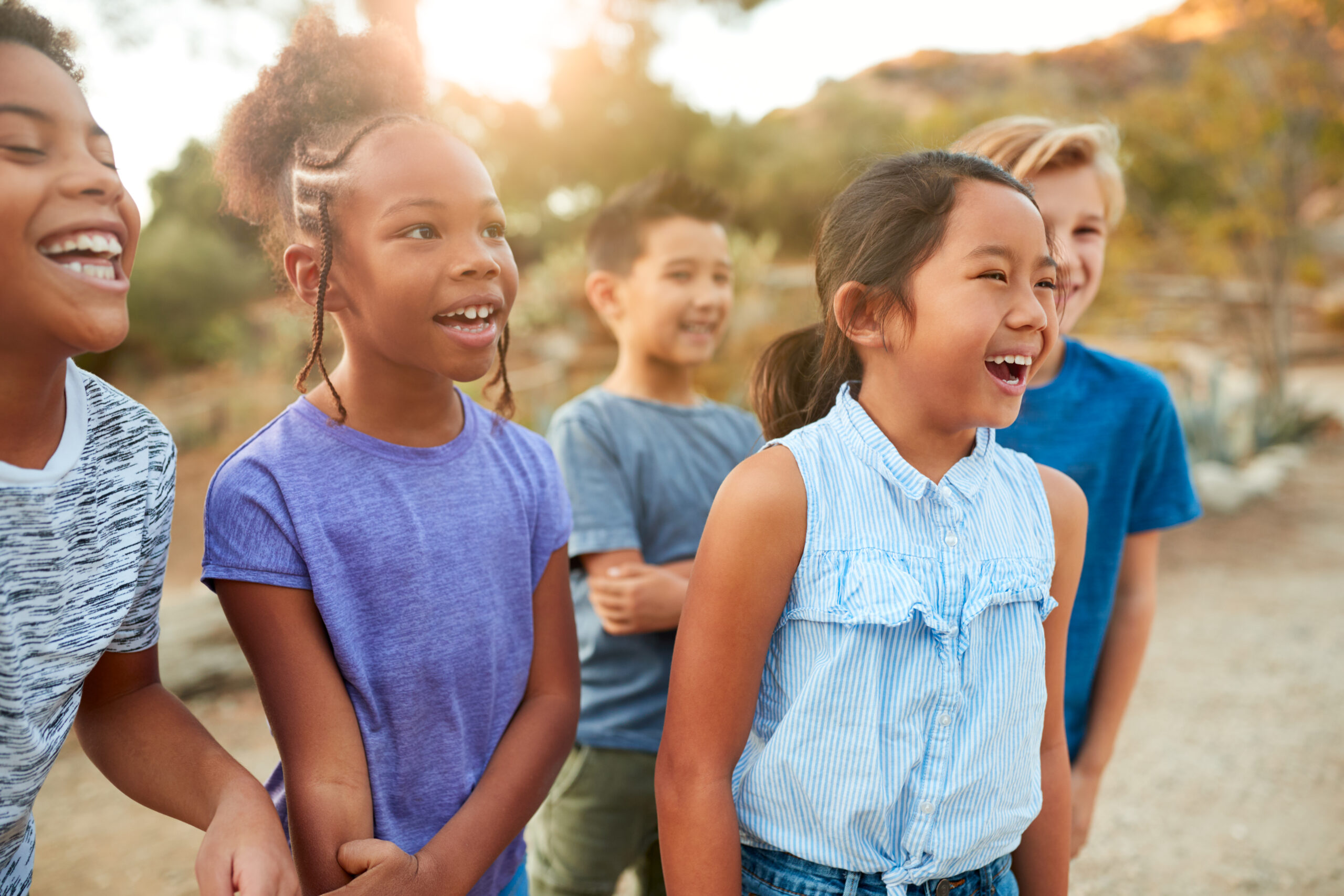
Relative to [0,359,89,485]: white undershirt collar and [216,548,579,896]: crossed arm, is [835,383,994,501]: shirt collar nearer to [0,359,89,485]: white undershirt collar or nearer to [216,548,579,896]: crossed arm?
[216,548,579,896]: crossed arm

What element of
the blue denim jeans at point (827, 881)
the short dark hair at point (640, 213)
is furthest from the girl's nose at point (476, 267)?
the short dark hair at point (640, 213)

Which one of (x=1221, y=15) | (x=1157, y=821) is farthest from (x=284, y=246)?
(x=1221, y=15)

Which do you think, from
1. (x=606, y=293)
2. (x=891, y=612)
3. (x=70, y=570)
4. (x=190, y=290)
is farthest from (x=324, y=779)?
(x=190, y=290)

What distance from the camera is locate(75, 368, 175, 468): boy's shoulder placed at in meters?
1.03

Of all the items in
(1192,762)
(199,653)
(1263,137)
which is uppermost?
(1263,137)

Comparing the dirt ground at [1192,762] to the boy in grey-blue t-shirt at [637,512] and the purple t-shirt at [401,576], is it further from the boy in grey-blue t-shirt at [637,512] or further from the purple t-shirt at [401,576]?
the purple t-shirt at [401,576]

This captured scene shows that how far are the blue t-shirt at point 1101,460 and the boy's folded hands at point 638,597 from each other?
0.71 meters

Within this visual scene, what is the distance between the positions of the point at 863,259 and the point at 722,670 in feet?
1.90

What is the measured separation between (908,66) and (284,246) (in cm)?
3769

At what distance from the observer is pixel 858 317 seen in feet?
4.08

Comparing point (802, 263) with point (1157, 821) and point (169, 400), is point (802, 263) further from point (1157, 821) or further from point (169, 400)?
point (1157, 821)

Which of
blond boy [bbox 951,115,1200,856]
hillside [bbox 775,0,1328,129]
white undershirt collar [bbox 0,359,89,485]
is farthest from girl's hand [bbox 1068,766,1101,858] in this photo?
hillside [bbox 775,0,1328,129]

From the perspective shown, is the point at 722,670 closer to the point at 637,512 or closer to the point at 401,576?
the point at 401,576

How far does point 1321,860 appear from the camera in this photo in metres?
3.11
